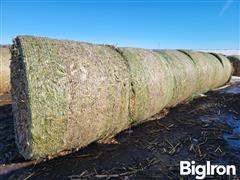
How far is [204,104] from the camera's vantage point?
329 inches

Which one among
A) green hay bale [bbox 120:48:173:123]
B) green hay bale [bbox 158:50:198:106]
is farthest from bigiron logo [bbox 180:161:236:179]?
green hay bale [bbox 158:50:198:106]

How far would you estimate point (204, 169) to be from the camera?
3.92m

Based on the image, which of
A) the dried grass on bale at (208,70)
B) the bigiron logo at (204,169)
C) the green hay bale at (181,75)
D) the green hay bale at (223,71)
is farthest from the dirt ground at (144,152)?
the green hay bale at (223,71)

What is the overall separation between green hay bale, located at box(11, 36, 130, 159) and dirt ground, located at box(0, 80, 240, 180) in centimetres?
22

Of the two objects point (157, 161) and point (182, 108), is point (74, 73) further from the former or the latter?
point (182, 108)

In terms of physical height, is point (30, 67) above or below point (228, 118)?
above

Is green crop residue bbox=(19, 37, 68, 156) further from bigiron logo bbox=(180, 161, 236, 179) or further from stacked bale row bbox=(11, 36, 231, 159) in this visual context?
bigiron logo bbox=(180, 161, 236, 179)

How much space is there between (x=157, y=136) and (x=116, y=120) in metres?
1.01

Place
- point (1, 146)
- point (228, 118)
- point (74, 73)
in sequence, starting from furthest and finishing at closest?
point (228, 118) → point (1, 146) → point (74, 73)

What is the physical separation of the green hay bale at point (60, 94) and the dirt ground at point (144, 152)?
22cm

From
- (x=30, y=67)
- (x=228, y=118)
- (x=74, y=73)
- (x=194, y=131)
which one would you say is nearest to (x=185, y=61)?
(x=228, y=118)

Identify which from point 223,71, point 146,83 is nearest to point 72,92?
point 146,83

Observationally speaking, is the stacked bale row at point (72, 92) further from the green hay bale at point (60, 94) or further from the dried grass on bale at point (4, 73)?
the dried grass on bale at point (4, 73)

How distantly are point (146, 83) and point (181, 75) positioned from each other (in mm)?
2127
